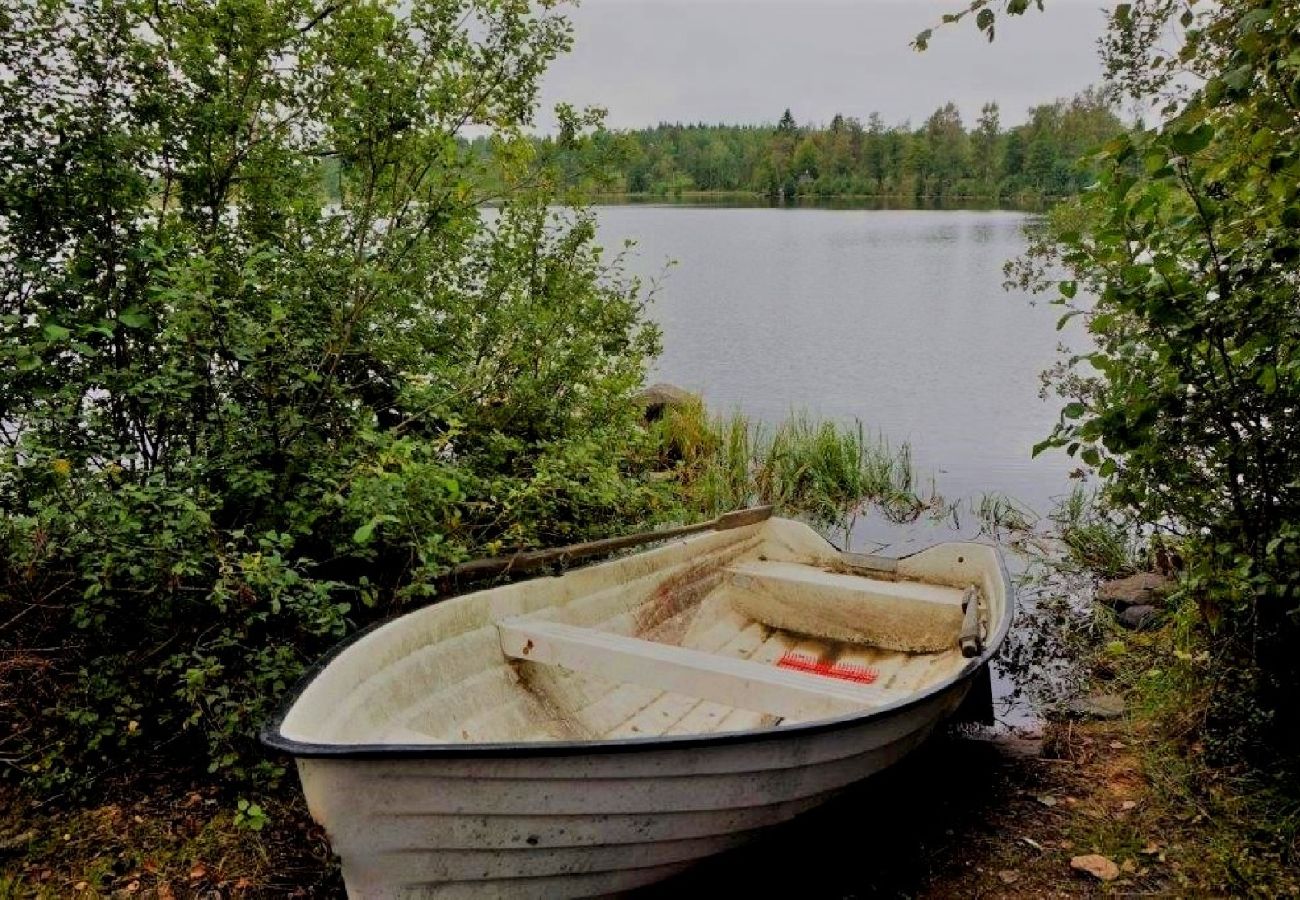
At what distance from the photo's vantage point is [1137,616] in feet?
17.4

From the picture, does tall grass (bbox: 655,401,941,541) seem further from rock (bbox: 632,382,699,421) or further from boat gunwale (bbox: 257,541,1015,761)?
boat gunwale (bbox: 257,541,1015,761)

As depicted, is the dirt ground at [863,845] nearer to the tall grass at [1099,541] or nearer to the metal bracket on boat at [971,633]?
the metal bracket on boat at [971,633]

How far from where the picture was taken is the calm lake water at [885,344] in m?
10.7

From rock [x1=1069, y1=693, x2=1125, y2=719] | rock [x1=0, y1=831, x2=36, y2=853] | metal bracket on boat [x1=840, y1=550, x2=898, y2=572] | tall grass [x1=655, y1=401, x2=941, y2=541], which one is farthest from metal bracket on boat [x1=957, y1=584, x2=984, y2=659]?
tall grass [x1=655, y1=401, x2=941, y2=541]

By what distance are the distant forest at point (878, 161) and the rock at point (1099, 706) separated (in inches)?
1748

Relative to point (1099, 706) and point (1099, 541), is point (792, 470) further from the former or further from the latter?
point (1099, 706)

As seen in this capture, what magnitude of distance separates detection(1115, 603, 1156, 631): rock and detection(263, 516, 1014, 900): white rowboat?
4.99ft

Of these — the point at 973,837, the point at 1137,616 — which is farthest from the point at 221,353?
the point at 1137,616

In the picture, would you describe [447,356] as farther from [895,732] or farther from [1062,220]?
[1062,220]

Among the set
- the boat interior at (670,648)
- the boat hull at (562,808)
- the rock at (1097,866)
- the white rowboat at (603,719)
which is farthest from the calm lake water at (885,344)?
the rock at (1097,866)

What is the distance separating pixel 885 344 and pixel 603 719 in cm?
1327

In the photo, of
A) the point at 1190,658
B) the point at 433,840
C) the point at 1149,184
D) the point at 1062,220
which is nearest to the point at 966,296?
the point at 1062,220

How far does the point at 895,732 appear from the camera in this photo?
289 cm

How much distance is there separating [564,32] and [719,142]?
3242 inches
